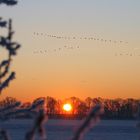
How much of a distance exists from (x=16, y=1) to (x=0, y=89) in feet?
1.45

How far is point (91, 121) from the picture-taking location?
7.55 ft

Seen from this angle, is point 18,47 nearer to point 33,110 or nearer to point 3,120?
point 33,110

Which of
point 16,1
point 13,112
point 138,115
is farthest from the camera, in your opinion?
point 13,112

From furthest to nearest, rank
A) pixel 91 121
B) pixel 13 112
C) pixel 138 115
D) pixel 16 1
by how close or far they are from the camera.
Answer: pixel 13 112 → pixel 138 115 → pixel 16 1 → pixel 91 121

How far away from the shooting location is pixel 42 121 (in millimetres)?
2305

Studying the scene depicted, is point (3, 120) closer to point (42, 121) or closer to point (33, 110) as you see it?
point (33, 110)

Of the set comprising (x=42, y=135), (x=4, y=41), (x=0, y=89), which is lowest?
(x=42, y=135)

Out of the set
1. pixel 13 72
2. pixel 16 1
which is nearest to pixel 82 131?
pixel 16 1

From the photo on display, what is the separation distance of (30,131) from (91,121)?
0.22 meters

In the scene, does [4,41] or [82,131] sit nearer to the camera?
[82,131]

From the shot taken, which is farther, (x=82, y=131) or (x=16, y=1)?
(x=16, y=1)

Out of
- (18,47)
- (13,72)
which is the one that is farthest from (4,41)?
(13,72)

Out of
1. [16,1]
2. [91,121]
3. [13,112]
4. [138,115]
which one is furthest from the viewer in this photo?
[13,112]

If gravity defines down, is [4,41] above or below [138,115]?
above
